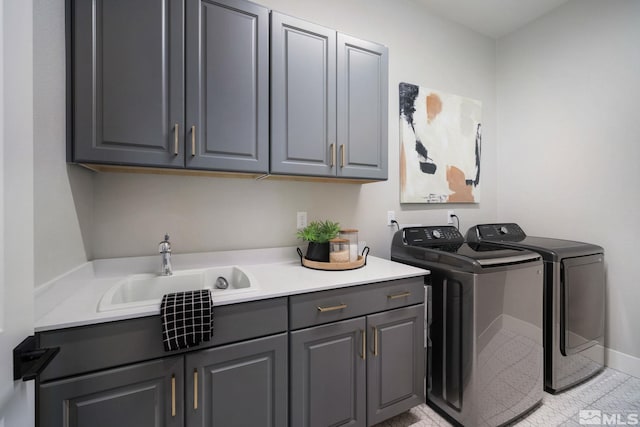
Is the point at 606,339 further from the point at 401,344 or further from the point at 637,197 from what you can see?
the point at 401,344

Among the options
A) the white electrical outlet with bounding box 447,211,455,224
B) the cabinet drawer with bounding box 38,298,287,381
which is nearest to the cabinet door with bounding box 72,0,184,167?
the cabinet drawer with bounding box 38,298,287,381

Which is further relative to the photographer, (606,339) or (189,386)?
(606,339)

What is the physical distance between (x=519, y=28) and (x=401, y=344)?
3240 mm

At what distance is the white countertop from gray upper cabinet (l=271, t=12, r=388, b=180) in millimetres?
592

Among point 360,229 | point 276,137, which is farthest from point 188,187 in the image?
point 360,229

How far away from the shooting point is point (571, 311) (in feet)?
6.30

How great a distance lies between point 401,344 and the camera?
1532 millimetres

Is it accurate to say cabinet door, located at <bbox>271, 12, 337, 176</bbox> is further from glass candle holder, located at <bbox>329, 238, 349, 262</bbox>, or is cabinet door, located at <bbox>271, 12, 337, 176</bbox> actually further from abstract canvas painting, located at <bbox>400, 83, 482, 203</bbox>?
abstract canvas painting, located at <bbox>400, 83, 482, 203</bbox>

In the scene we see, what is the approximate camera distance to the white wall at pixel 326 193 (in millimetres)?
1525

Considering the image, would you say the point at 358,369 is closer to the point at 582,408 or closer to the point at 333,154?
the point at 333,154

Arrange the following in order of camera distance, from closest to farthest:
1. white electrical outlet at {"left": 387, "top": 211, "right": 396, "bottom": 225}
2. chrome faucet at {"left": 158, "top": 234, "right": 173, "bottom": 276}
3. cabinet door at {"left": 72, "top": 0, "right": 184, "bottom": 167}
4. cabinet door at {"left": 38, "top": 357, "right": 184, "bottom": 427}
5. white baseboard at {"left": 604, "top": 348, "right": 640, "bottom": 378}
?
cabinet door at {"left": 38, "top": 357, "right": 184, "bottom": 427} < cabinet door at {"left": 72, "top": 0, "right": 184, "bottom": 167} < chrome faucet at {"left": 158, "top": 234, "right": 173, "bottom": 276} < white baseboard at {"left": 604, "top": 348, "right": 640, "bottom": 378} < white electrical outlet at {"left": 387, "top": 211, "right": 396, "bottom": 225}

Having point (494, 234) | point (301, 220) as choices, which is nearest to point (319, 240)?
point (301, 220)

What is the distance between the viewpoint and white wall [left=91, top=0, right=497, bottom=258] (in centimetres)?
153

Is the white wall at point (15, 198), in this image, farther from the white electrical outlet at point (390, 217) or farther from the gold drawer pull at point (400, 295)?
the white electrical outlet at point (390, 217)
